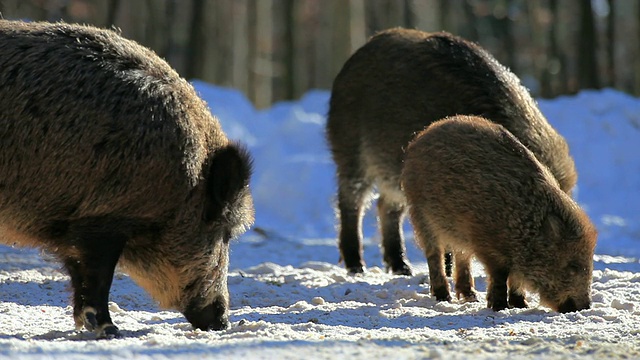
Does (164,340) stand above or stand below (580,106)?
below

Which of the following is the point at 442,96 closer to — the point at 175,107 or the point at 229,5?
the point at 175,107

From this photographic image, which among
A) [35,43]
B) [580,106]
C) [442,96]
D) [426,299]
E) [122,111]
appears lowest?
[426,299]

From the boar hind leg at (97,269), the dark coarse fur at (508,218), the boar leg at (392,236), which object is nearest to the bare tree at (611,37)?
the boar leg at (392,236)

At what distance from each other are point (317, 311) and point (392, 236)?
10.6 ft

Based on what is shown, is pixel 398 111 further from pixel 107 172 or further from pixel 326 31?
pixel 326 31

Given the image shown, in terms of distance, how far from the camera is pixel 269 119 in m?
20.6

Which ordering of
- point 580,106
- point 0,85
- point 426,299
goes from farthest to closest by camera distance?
point 580,106, point 426,299, point 0,85

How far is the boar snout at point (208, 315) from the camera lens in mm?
6488

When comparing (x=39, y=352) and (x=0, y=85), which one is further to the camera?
(x=0, y=85)

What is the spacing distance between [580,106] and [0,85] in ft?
49.3

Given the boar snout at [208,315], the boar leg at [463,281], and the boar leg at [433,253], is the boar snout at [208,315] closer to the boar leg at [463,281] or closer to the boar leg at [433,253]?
the boar leg at [433,253]

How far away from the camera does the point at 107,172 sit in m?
5.98

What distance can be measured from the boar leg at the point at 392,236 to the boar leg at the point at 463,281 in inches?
87.2

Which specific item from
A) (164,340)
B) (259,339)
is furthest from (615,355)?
(164,340)
